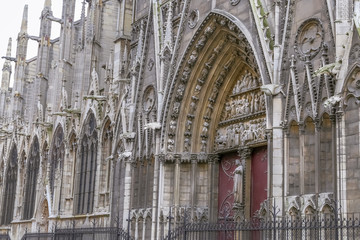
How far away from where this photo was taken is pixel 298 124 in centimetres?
1244

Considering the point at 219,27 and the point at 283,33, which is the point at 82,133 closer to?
the point at 219,27

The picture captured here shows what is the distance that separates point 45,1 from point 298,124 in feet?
70.0

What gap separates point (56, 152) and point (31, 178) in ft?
10.6

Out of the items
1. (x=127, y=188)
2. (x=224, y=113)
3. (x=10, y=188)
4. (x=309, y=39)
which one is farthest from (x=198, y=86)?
(x=10, y=188)

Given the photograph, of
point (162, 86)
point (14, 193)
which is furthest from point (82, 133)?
point (14, 193)

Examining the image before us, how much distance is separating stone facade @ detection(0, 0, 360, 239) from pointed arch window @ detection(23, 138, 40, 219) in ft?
0.24

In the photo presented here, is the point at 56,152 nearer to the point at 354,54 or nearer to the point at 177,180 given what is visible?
the point at 177,180

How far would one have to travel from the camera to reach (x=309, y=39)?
12.6m

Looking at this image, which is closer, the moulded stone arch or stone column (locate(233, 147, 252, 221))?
stone column (locate(233, 147, 252, 221))

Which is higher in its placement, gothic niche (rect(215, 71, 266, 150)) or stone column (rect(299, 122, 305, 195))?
gothic niche (rect(215, 71, 266, 150))

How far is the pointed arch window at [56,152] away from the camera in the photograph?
2472 centimetres

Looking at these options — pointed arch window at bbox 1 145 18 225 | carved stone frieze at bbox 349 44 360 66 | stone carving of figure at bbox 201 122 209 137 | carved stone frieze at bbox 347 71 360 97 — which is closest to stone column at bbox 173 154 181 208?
stone carving of figure at bbox 201 122 209 137

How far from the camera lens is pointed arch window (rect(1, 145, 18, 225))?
29.7m

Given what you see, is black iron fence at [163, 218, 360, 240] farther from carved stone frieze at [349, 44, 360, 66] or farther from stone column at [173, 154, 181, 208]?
carved stone frieze at [349, 44, 360, 66]
